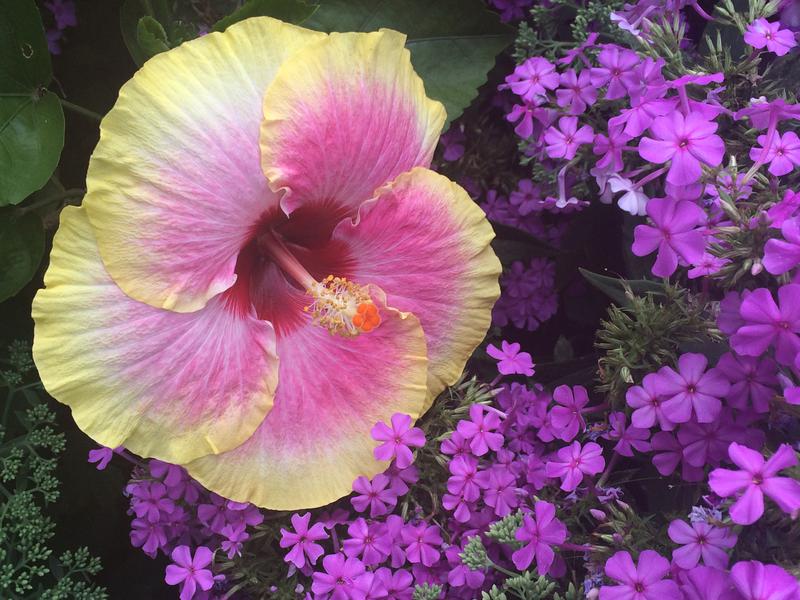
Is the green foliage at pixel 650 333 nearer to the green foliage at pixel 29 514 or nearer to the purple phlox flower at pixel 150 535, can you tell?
the purple phlox flower at pixel 150 535

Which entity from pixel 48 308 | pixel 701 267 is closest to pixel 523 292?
pixel 701 267

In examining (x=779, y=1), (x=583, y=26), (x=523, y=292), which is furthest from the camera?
(x=523, y=292)

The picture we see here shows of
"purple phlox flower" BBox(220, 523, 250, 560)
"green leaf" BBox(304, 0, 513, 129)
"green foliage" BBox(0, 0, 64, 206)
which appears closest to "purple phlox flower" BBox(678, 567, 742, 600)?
"purple phlox flower" BBox(220, 523, 250, 560)

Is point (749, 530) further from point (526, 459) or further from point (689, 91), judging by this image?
point (689, 91)

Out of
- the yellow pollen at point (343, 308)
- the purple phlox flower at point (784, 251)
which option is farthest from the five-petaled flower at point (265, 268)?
the purple phlox flower at point (784, 251)

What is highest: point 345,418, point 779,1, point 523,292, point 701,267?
point 779,1

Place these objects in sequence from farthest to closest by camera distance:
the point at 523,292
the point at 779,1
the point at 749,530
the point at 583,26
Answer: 1. the point at 523,292
2. the point at 583,26
3. the point at 779,1
4. the point at 749,530

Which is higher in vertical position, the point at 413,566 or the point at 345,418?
the point at 345,418

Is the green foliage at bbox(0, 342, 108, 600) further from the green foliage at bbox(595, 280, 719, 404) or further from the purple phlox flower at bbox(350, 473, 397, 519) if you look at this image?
the green foliage at bbox(595, 280, 719, 404)
